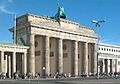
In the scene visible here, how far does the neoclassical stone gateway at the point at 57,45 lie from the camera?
92.1m

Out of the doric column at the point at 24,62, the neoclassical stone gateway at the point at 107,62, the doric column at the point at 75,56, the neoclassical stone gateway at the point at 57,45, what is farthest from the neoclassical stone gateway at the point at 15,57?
the neoclassical stone gateway at the point at 107,62

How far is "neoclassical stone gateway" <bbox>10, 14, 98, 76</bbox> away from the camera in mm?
92125

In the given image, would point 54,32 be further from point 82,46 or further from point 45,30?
point 82,46

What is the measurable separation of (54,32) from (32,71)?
16.3 meters

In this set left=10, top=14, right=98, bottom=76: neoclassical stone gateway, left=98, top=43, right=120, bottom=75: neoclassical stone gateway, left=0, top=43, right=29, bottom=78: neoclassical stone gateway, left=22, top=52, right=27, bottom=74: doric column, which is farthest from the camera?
left=98, top=43, right=120, bottom=75: neoclassical stone gateway

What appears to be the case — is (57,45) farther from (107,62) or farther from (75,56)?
(107,62)

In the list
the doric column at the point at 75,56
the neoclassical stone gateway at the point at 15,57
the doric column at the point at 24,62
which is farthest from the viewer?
the doric column at the point at 75,56

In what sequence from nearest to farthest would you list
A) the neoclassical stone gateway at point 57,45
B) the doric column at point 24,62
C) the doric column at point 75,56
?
the doric column at point 24,62 < the neoclassical stone gateway at point 57,45 < the doric column at point 75,56

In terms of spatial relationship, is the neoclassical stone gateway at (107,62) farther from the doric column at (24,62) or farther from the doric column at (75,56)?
the doric column at (24,62)

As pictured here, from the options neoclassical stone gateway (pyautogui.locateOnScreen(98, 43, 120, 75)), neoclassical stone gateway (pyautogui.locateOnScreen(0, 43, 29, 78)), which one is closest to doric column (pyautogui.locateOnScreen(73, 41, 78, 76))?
neoclassical stone gateway (pyautogui.locateOnScreen(0, 43, 29, 78))

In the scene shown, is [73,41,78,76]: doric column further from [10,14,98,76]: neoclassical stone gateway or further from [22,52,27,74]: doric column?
[22,52,27,74]: doric column

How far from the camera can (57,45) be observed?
99625 millimetres

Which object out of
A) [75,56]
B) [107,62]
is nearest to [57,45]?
[75,56]

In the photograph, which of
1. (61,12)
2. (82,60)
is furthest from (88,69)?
(61,12)
